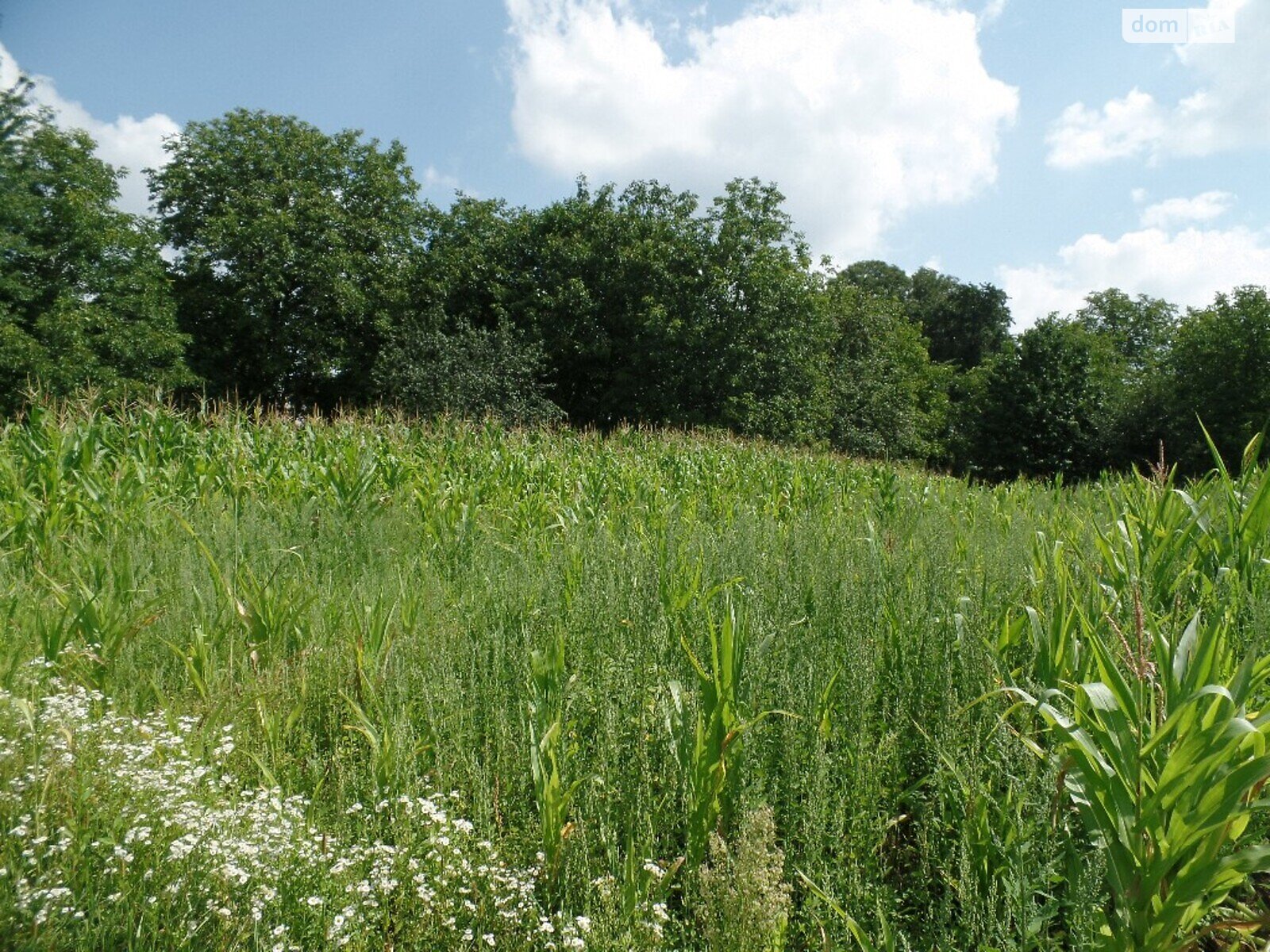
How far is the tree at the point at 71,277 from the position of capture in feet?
77.3

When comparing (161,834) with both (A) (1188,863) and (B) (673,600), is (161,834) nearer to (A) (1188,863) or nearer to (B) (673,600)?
(B) (673,600)

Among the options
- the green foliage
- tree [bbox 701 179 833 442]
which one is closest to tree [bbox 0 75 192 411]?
the green foliage

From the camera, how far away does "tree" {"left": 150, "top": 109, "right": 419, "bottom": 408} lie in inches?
1133

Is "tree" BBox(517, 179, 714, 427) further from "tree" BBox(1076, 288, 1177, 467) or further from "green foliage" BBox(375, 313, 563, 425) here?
"tree" BBox(1076, 288, 1177, 467)

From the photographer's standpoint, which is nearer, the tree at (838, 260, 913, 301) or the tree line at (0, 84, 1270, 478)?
the tree line at (0, 84, 1270, 478)

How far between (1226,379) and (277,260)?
3509 centimetres

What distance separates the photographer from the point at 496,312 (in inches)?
1163

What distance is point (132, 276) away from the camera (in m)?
26.7

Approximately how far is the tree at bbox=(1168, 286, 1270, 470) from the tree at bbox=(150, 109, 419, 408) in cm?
2965

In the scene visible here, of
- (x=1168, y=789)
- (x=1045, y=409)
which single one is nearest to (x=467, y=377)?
(x=1168, y=789)

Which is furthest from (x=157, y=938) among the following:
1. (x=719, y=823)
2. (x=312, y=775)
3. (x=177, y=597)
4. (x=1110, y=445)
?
(x=1110, y=445)

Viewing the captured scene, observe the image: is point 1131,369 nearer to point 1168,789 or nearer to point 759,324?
point 759,324

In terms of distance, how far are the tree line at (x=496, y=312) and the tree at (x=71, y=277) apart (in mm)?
84

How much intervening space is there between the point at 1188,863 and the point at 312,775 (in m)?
2.37
